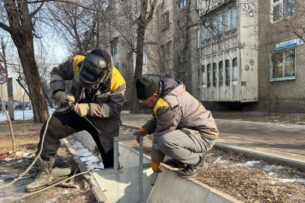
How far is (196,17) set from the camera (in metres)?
15.6

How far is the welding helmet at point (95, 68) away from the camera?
104 inches

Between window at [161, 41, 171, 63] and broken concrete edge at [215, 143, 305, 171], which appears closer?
broken concrete edge at [215, 143, 305, 171]

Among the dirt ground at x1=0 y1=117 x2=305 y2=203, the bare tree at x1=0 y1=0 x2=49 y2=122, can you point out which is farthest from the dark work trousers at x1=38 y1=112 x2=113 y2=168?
the bare tree at x1=0 y1=0 x2=49 y2=122

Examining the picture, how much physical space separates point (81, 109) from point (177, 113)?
3.58 ft

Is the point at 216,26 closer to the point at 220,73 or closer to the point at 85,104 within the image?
the point at 220,73

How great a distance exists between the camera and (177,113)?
Answer: 8.45ft

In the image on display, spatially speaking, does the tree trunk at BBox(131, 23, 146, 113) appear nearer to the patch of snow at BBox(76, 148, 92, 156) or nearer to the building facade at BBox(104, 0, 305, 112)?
the building facade at BBox(104, 0, 305, 112)

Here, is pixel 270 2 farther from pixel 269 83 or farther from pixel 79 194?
pixel 79 194

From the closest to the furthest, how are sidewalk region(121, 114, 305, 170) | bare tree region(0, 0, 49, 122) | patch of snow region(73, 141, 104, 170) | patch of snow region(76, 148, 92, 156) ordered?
1. sidewalk region(121, 114, 305, 170)
2. patch of snow region(73, 141, 104, 170)
3. patch of snow region(76, 148, 92, 156)
4. bare tree region(0, 0, 49, 122)

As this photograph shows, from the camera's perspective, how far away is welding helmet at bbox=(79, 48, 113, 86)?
2.65 m

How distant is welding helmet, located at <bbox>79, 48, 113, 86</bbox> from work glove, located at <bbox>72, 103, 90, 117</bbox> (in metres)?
0.26

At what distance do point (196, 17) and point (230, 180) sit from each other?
14.4 meters

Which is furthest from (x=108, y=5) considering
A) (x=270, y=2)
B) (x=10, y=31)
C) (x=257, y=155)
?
(x=270, y=2)

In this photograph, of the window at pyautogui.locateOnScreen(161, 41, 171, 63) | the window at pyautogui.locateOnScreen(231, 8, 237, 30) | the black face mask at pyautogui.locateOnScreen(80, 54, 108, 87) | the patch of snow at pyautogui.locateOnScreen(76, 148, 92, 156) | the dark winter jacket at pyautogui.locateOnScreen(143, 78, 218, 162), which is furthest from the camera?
the window at pyautogui.locateOnScreen(231, 8, 237, 30)
